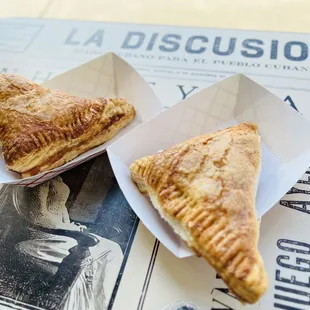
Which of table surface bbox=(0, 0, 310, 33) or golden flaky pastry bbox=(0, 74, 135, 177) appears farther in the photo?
table surface bbox=(0, 0, 310, 33)

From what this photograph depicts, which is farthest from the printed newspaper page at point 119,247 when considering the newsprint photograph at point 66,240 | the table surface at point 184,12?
the table surface at point 184,12

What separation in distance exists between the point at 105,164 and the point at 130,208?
0.38 ft

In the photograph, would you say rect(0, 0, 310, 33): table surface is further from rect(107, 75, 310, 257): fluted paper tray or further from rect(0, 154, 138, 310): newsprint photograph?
rect(0, 154, 138, 310): newsprint photograph

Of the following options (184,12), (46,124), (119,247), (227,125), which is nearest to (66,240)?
(119,247)

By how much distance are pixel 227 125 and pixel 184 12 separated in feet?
1.81

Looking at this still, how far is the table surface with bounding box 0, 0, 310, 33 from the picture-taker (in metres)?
1.17

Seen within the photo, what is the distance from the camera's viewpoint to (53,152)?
2.48 feet

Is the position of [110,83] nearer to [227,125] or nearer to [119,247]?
[227,125]

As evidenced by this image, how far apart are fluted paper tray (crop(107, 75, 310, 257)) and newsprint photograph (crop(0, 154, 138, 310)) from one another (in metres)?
0.06

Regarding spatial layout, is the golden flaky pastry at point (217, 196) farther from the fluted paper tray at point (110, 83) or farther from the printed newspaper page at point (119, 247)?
the fluted paper tray at point (110, 83)

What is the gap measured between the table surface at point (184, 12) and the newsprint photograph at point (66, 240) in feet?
1.95

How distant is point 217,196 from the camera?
60cm

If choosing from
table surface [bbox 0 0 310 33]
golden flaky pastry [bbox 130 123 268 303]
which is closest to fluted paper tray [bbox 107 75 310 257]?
golden flaky pastry [bbox 130 123 268 303]

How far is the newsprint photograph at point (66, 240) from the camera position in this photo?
24.7 inches
